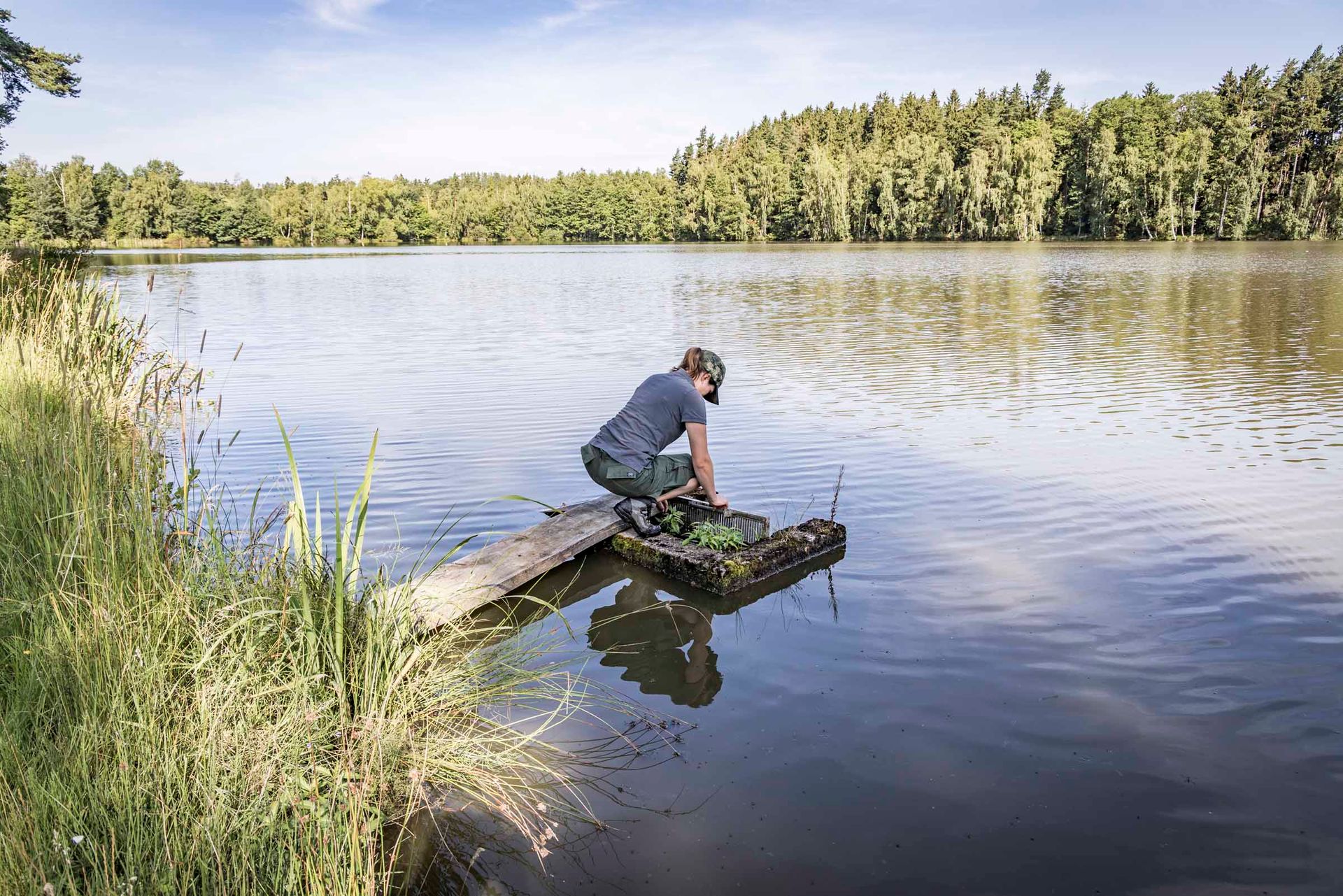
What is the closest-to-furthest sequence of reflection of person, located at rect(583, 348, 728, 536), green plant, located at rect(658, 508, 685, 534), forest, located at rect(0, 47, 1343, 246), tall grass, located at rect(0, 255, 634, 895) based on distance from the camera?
1. tall grass, located at rect(0, 255, 634, 895)
2. reflection of person, located at rect(583, 348, 728, 536)
3. green plant, located at rect(658, 508, 685, 534)
4. forest, located at rect(0, 47, 1343, 246)

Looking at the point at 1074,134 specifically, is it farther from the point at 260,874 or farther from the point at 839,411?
the point at 260,874

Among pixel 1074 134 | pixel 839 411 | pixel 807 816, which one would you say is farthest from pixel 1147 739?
pixel 1074 134

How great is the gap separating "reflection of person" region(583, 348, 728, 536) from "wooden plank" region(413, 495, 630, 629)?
215 millimetres

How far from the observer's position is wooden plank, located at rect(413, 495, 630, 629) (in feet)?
17.2

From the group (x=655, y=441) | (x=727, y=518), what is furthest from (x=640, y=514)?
(x=727, y=518)

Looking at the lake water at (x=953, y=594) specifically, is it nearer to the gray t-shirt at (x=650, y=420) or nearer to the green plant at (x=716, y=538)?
the green plant at (x=716, y=538)

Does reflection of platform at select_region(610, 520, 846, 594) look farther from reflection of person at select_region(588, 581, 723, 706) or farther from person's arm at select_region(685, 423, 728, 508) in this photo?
person's arm at select_region(685, 423, 728, 508)

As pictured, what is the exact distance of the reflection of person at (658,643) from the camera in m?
4.79

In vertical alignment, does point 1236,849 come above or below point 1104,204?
below

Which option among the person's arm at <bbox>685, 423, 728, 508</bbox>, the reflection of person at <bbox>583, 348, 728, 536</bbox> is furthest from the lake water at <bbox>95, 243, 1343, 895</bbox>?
the person's arm at <bbox>685, 423, 728, 508</bbox>

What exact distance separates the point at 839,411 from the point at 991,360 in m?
5.49

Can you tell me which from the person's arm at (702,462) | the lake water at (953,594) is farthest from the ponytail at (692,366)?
the lake water at (953,594)

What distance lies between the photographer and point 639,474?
22.4 ft

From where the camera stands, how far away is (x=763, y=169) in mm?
104000
